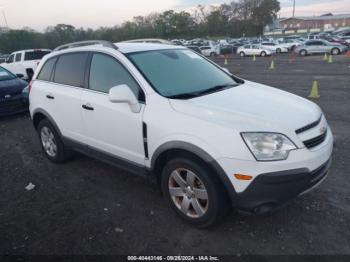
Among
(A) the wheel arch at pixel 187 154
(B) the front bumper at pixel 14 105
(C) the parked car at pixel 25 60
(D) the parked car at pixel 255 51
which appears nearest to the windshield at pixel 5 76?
(B) the front bumper at pixel 14 105

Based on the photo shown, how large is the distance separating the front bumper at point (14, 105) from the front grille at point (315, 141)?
7.36 meters

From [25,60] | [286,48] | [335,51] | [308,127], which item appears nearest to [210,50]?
[286,48]

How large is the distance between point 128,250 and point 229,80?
2.41 metres

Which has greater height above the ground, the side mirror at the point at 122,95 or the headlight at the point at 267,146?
the side mirror at the point at 122,95

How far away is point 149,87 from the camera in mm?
3393

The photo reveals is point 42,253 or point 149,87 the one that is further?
point 149,87

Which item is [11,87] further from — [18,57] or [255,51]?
[255,51]

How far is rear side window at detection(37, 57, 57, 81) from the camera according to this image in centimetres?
491

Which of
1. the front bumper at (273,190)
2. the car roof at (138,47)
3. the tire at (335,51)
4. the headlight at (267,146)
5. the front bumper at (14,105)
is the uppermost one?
the car roof at (138,47)

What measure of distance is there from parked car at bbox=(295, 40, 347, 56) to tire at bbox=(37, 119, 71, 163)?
30.1m

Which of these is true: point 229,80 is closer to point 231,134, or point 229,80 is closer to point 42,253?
point 231,134

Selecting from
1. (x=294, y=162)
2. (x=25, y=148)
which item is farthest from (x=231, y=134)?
(x=25, y=148)

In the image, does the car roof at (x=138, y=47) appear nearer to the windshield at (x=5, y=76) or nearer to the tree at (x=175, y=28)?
the windshield at (x=5, y=76)

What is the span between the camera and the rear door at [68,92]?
13.9 ft
